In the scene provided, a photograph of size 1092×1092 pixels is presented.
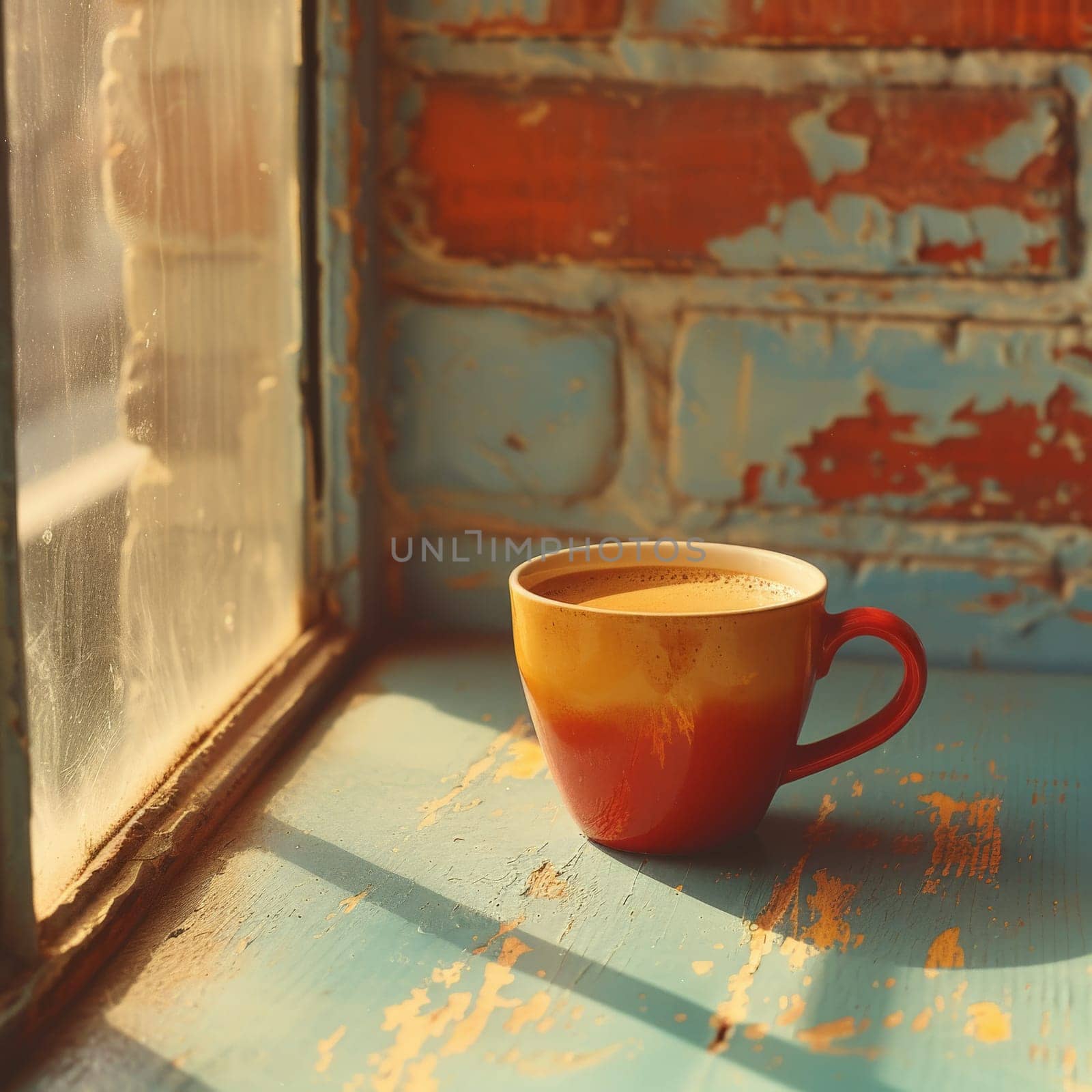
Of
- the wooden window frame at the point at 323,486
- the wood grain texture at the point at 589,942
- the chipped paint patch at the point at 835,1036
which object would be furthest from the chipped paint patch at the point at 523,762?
the chipped paint patch at the point at 835,1036

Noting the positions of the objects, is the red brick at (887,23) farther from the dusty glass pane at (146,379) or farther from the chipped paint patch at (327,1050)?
the chipped paint patch at (327,1050)

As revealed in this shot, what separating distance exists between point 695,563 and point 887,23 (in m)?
0.37

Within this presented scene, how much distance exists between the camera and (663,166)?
0.80 meters

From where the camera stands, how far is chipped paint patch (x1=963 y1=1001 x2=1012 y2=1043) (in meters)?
0.44

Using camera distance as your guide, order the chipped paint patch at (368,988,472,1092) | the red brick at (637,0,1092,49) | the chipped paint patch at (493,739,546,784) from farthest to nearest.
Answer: the red brick at (637,0,1092,49), the chipped paint patch at (493,739,546,784), the chipped paint patch at (368,988,472,1092)

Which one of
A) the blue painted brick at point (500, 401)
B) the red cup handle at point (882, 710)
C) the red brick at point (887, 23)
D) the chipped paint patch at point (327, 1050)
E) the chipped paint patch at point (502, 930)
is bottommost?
the chipped paint patch at point (502, 930)

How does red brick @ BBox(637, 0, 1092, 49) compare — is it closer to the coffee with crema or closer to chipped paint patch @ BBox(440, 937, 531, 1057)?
the coffee with crema

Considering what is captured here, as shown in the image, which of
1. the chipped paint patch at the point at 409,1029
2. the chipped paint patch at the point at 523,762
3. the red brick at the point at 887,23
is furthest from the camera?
the red brick at the point at 887,23

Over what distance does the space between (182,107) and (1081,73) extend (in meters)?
0.51

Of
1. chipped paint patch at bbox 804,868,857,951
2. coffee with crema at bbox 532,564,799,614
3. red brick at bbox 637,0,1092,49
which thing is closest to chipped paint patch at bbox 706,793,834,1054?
chipped paint patch at bbox 804,868,857,951

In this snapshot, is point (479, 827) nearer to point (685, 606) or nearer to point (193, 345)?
point (685, 606)

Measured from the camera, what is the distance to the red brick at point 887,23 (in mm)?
757

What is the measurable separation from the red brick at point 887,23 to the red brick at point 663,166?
0.03 m

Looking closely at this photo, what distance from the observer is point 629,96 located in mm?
798
